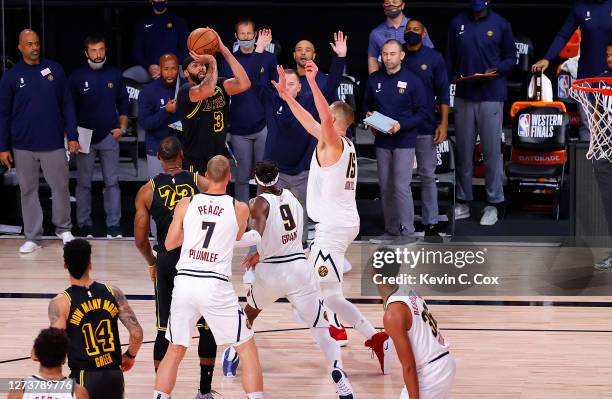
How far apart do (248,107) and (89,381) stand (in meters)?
6.41

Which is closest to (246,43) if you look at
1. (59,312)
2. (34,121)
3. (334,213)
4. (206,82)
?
(34,121)

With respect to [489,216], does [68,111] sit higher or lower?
higher

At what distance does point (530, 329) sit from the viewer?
9.70 metres

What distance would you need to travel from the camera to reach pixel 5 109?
12.3m

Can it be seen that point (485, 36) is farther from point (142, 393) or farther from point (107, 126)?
point (142, 393)

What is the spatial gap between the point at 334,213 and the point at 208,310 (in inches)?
68.1

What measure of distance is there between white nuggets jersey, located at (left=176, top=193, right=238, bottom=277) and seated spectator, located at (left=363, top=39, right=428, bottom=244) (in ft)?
16.9

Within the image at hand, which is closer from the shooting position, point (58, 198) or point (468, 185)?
point (58, 198)

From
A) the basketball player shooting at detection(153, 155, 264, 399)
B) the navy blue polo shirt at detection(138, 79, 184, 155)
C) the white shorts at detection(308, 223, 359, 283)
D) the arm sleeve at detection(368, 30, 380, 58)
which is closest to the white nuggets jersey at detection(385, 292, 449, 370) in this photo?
the basketball player shooting at detection(153, 155, 264, 399)

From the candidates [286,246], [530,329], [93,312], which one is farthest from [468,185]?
[93,312]

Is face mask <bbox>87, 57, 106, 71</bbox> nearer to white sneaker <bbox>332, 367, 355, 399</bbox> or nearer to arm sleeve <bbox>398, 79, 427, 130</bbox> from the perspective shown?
arm sleeve <bbox>398, 79, 427, 130</bbox>

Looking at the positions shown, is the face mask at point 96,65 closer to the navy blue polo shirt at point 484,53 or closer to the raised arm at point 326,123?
the navy blue polo shirt at point 484,53

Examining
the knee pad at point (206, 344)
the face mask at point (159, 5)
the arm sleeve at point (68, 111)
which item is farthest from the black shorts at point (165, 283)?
the face mask at point (159, 5)

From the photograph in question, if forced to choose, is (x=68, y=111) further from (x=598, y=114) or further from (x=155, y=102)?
(x=598, y=114)
